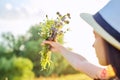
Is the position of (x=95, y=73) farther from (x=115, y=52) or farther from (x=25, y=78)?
(x=25, y=78)

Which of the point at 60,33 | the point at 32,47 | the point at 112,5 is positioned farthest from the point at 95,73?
the point at 32,47

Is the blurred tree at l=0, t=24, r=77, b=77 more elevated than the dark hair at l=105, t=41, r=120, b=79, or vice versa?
the blurred tree at l=0, t=24, r=77, b=77

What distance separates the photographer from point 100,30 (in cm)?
187

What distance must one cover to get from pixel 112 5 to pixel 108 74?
0.32 meters

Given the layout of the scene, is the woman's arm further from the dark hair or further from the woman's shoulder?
the dark hair

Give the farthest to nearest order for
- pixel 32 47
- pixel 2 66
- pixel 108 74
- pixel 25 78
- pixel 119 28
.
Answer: pixel 32 47 → pixel 2 66 → pixel 25 78 → pixel 108 74 → pixel 119 28

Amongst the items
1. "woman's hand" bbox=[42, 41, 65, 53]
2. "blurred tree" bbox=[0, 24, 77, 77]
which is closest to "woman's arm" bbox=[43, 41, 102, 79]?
"woman's hand" bbox=[42, 41, 65, 53]

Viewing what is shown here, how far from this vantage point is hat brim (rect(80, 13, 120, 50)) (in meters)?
1.82

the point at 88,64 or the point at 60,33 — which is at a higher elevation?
the point at 60,33

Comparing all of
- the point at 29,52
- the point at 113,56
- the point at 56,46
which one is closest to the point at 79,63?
the point at 56,46

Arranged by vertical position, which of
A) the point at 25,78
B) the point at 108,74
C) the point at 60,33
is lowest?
the point at 108,74

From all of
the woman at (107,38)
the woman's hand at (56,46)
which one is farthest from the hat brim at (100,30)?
the woman's hand at (56,46)

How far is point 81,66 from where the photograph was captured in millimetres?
2102

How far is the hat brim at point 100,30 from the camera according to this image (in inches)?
71.5
